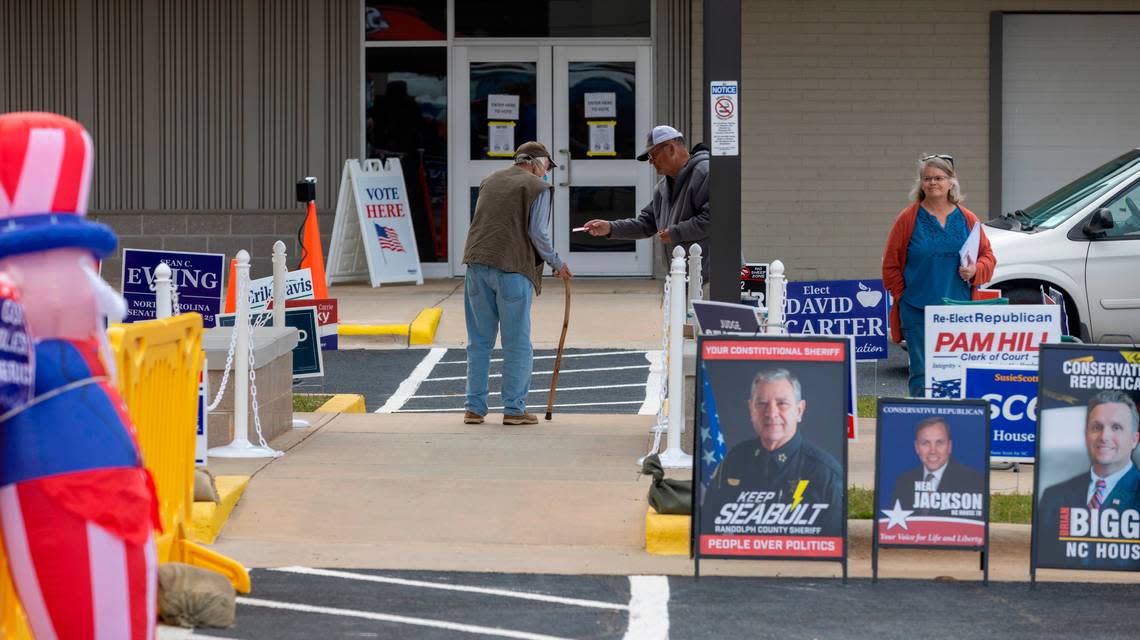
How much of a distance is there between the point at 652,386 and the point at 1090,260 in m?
3.48

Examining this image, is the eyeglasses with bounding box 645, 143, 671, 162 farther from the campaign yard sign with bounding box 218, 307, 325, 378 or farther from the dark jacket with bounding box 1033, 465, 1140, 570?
the dark jacket with bounding box 1033, 465, 1140, 570

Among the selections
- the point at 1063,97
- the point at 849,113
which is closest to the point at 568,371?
the point at 849,113

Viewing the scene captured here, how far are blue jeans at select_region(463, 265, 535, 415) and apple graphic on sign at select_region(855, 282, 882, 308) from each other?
201 cm

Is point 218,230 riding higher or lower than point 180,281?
higher

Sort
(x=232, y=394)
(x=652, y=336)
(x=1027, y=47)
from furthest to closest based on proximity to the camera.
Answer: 1. (x=1027, y=47)
2. (x=652, y=336)
3. (x=232, y=394)

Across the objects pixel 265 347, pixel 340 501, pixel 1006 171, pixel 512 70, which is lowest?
pixel 340 501

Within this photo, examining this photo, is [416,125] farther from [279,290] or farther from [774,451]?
[774,451]

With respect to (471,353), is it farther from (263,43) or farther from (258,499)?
(263,43)

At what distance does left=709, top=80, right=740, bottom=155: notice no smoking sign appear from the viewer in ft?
27.7

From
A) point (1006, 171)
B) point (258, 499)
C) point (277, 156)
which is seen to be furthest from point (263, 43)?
point (258, 499)

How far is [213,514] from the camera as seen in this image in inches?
286

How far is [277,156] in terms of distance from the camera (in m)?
18.6

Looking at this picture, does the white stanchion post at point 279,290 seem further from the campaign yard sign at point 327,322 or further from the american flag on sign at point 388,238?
the american flag on sign at point 388,238

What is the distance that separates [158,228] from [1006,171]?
9665mm
